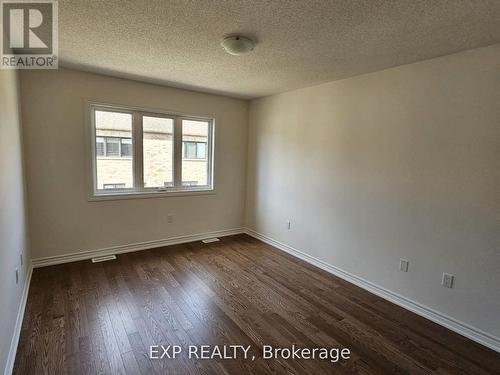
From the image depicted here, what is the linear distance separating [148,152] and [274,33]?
2543 mm

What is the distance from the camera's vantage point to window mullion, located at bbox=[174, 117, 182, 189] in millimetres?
4055

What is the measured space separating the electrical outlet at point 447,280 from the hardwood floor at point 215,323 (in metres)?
0.38

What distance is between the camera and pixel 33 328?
2084 millimetres

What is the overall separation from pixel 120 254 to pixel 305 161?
288cm

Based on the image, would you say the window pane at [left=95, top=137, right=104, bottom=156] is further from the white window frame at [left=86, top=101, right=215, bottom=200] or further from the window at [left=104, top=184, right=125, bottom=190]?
the window at [left=104, top=184, right=125, bottom=190]

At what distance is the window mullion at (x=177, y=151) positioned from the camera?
405 centimetres

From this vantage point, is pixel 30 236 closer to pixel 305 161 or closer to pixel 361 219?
pixel 305 161

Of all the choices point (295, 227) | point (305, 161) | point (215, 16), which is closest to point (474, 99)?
point (305, 161)

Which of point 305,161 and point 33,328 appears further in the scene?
point 305,161

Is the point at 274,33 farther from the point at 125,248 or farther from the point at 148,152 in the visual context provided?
the point at 125,248

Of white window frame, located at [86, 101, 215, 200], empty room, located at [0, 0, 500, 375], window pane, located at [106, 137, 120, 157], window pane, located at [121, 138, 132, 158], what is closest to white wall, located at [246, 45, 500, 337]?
empty room, located at [0, 0, 500, 375]

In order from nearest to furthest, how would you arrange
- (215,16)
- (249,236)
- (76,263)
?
1. (215,16)
2. (76,263)
3. (249,236)

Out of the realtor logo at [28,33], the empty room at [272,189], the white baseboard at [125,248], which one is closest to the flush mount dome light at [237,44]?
the empty room at [272,189]

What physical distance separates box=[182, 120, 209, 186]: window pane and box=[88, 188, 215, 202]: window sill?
0.54 feet
